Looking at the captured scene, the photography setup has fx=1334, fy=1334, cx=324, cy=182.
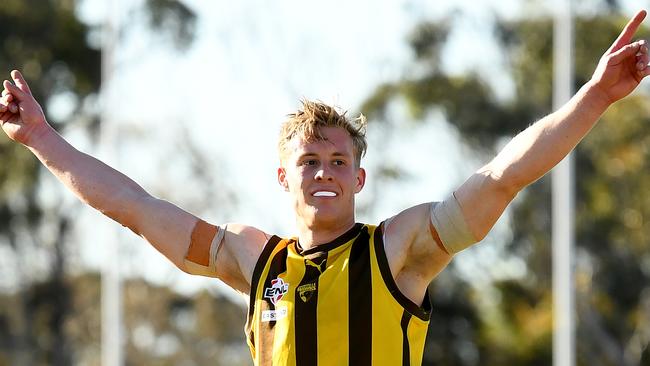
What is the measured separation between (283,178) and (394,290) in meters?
0.73

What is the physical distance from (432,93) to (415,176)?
2037 millimetres

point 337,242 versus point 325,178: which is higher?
point 325,178

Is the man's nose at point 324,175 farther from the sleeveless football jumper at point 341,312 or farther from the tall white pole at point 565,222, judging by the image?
the tall white pole at point 565,222

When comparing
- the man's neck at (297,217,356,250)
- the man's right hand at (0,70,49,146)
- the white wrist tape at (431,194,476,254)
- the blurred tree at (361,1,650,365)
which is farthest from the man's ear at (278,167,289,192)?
the blurred tree at (361,1,650,365)

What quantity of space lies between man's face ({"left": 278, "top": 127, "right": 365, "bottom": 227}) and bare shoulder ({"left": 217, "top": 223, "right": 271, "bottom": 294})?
0.29 meters

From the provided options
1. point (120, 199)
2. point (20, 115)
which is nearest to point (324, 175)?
point (120, 199)

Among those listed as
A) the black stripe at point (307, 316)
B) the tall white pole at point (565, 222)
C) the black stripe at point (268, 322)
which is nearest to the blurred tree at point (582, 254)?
the tall white pole at point (565, 222)

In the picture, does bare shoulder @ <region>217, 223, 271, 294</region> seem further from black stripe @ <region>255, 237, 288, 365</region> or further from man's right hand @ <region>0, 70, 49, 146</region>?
man's right hand @ <region>0, 70, 49, 146</region>

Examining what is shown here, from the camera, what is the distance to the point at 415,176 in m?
27.5

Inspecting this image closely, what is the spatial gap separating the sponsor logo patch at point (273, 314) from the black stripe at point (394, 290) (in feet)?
1.39

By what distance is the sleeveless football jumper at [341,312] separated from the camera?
205 inches

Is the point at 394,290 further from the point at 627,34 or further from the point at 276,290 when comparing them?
the point at 627,34

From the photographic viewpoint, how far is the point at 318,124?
546 cm

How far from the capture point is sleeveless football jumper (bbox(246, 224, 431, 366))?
205 inches
